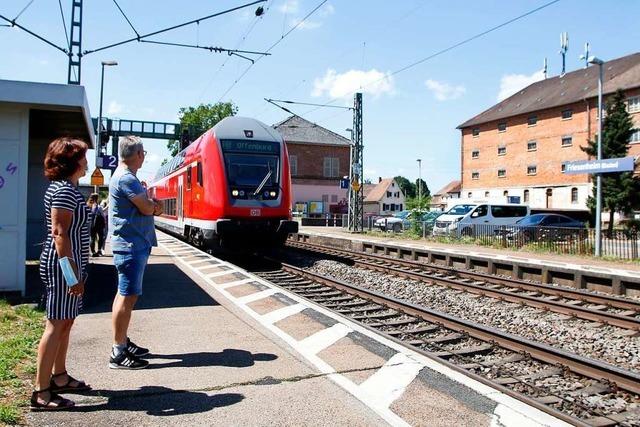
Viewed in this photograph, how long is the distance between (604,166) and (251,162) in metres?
11.0

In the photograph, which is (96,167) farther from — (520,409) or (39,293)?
(520,409)

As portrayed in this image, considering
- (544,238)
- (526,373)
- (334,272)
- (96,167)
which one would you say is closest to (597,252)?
(544,238)

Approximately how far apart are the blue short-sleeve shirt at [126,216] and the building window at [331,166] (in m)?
→ 60.8

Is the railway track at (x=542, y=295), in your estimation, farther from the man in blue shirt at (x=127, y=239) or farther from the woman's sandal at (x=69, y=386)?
the woman's sandal at (x=69, y=386)

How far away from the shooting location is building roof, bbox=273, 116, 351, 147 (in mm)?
65188

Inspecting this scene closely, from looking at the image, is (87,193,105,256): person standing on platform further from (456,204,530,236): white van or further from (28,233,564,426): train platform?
(456,204,530,236): white van

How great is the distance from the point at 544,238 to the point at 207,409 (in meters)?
17.0

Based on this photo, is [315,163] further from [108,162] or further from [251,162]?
[251,162]

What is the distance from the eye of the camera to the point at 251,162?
44.9ft

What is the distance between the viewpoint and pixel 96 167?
2072 cm

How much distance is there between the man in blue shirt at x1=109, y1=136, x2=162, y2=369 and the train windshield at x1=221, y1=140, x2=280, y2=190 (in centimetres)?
824

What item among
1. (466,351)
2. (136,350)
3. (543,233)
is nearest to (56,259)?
(136,350)

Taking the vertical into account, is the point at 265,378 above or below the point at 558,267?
below


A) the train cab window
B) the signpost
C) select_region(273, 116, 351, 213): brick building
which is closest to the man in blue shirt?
the train cab window
